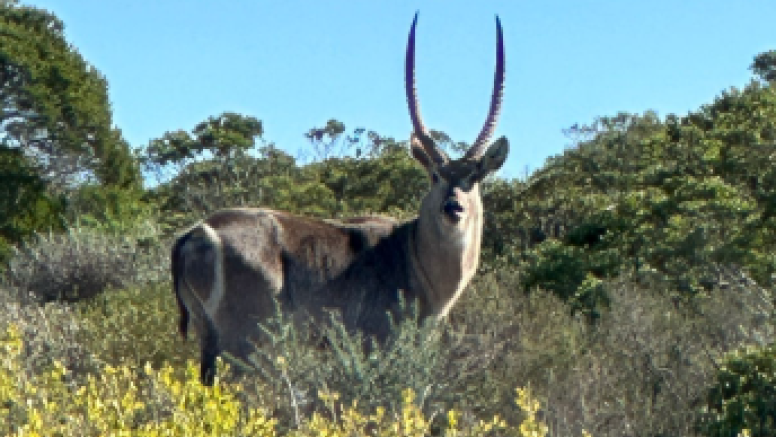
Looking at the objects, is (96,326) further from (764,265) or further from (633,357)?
(764,265)

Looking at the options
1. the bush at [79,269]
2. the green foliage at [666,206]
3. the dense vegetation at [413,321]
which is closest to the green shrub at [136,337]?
the dense vegetation at [413,321]

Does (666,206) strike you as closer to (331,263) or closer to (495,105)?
(495,105)

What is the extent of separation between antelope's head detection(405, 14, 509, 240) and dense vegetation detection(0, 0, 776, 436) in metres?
0.61

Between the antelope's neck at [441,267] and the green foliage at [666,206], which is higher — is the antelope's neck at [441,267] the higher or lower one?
the lower one

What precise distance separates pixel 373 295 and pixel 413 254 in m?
0.37

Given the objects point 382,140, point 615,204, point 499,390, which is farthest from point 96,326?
point 382,140

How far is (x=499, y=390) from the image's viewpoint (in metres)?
7.45

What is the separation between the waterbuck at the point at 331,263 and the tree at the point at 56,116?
1215 cm

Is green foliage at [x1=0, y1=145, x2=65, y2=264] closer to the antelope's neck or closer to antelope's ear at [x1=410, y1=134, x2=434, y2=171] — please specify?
antelope's ear at [x1=410, y1=134, x2=434, y2=171]

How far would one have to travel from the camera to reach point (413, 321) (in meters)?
7.25

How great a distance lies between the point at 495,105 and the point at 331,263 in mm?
1561

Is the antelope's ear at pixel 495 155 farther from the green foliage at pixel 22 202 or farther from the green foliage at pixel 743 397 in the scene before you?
the green foliage at pixel 22 202

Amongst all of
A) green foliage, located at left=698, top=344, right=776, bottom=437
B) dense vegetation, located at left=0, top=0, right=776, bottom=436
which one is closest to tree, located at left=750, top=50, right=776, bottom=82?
dense vegetation, located at left=0, top=0, right=776, bottom=436

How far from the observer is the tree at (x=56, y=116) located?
66.6 feet
